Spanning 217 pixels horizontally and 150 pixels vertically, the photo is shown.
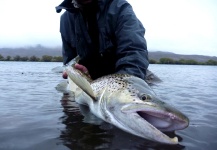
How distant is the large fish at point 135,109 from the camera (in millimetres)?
2527

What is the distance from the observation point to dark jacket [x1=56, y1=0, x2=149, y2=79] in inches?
149

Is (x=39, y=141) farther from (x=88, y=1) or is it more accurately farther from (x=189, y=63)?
(x=189, y=63)

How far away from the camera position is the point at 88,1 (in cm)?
439

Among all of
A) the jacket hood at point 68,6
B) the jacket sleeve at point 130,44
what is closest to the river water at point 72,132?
the jacket sleeve at point 130,44

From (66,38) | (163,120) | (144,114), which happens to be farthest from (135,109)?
(66,38)

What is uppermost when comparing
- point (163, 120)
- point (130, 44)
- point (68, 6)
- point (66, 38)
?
point (68, 6)

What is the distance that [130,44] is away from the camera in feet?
12.8

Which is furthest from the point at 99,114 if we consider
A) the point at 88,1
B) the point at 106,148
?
the point at 88,1

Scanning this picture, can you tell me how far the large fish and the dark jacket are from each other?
1.25 ft

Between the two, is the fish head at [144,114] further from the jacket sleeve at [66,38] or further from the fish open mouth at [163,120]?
the jacket sleeve at [66,38]

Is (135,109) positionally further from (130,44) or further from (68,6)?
(68,6)

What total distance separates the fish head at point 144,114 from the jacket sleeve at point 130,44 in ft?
2.08

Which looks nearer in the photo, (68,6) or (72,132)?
(72,132)

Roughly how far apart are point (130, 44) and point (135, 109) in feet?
4.74
